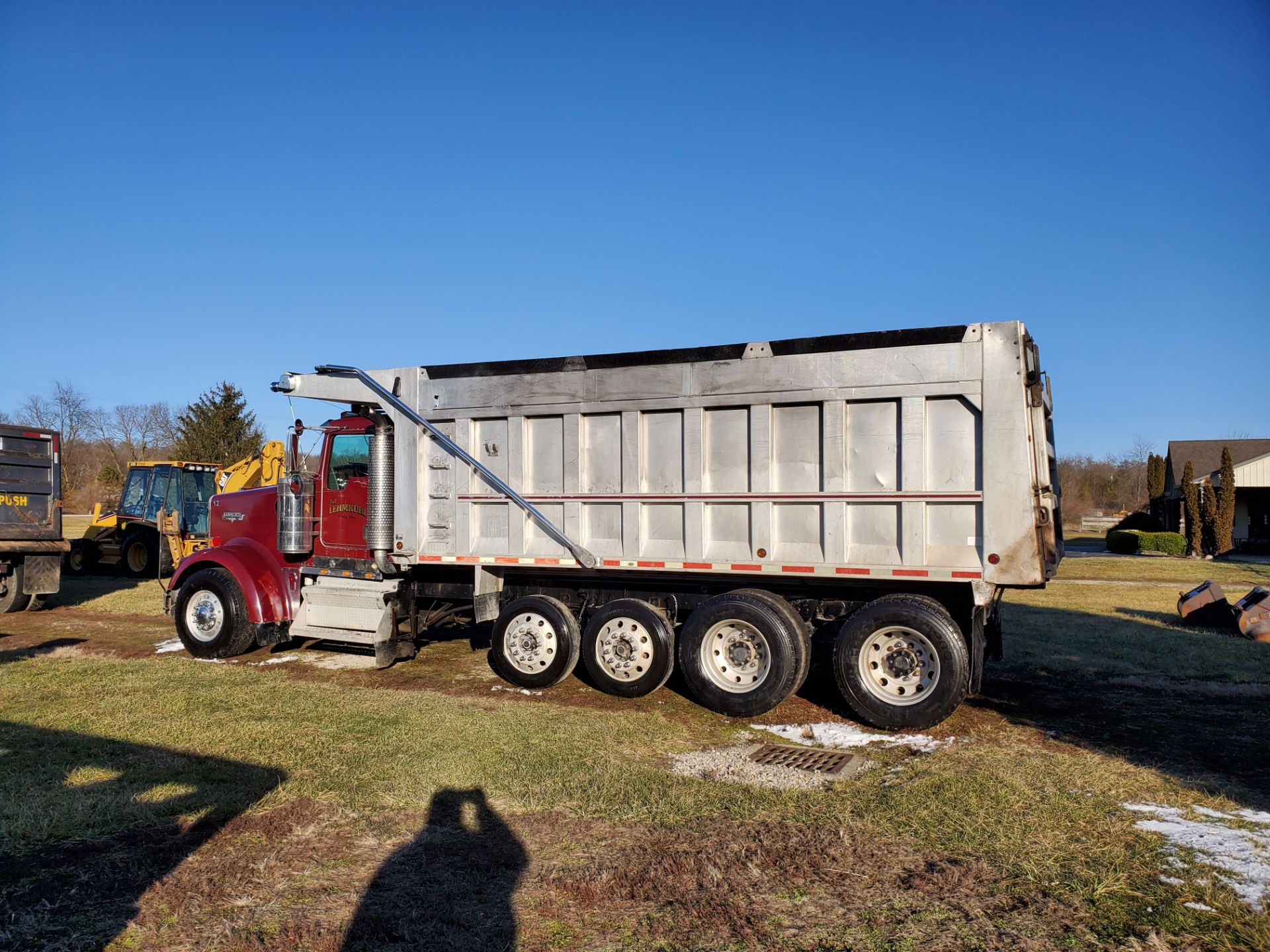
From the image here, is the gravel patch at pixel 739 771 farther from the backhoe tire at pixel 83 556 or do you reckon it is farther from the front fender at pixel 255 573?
the backhoe tire at pixel 83 556

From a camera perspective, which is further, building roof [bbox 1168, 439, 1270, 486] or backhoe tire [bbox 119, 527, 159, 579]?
building roof [bbox 1168, 439, 1270, 486]

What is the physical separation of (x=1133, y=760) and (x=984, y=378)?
9.67ft

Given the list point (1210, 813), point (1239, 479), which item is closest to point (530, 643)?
point (1210, 813)

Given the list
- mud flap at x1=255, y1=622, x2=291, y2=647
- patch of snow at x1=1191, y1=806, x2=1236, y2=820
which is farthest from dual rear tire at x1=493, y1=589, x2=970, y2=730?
mud flap at x1=255, y1=622, x2=291, y2=647

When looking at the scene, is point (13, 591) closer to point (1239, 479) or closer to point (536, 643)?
point (536, 643)

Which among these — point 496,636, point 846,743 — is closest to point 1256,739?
point 846,743

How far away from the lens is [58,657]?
10.2 m

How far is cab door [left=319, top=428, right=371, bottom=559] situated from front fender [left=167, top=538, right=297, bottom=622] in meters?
0.77

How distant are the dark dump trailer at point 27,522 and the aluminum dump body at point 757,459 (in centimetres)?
982

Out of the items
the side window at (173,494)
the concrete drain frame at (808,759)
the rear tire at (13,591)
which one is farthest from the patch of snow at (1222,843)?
the side window at (173,494)

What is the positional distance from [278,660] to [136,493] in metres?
13.3

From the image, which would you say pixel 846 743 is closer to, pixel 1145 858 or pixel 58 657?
pixel 1145 858

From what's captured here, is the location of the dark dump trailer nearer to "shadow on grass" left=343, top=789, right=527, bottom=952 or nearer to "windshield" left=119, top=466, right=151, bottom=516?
"windshield" left=119, top=466, right=151, bottom=516

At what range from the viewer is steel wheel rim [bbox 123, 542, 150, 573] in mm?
→ 20750
